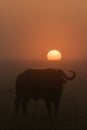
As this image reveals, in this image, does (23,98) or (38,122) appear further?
(23,98)

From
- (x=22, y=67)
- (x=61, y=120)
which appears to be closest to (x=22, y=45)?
(x=22, y=67)

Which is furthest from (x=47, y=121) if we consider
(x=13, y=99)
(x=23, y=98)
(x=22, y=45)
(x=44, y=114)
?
(x=22, y=45)

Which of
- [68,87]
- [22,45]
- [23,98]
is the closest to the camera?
[23,98]

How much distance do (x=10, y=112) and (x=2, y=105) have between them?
0.64 meters

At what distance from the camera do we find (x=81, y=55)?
11.8m

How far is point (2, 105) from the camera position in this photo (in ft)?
31.4

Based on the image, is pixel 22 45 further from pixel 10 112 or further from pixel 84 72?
pixel 10 112

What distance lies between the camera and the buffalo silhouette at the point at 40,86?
935cm

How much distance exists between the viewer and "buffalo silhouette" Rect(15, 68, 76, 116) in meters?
9.35

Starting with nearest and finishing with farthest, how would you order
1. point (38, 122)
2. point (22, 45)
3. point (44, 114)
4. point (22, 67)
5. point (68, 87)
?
point (38, 122) < point (44, 114) < point (68, 87) < point (22, 45) < point (22, 67)

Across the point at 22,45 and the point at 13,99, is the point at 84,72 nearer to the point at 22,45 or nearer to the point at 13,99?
the point at 22,45

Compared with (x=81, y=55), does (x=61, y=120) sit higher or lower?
lower

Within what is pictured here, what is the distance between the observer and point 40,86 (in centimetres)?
945

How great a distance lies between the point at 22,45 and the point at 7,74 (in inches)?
79.5
